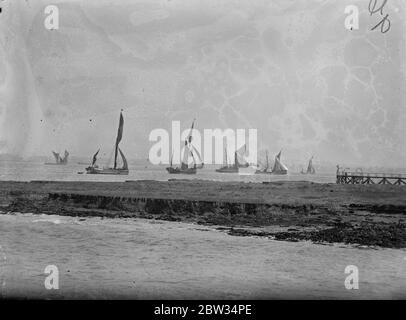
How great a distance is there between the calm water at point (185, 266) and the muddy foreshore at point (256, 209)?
138 cm

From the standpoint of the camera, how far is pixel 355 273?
427 inches

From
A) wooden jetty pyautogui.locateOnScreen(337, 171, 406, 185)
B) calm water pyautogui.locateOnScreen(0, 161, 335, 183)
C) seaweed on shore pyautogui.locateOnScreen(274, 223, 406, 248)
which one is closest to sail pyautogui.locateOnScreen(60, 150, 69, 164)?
calm water pyautogui.locateOnScreen(0, 161, 335, 183)

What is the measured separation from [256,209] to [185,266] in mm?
7090

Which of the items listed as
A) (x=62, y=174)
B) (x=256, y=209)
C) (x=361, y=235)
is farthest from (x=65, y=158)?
(x=62, y=174)

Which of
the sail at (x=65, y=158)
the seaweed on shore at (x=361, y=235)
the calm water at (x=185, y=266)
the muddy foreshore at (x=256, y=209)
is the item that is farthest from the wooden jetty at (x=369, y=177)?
the sail at (x=65, y=158)

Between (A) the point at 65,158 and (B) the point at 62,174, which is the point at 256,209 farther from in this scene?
(B) the point at 62,174

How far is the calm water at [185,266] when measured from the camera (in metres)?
10.3

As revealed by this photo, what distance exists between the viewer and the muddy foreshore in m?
15.1

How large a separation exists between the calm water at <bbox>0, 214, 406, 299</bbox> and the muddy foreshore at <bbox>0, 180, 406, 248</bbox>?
1377 mm

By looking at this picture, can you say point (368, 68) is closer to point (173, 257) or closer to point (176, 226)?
point (173, 257)

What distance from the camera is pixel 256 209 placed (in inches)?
746

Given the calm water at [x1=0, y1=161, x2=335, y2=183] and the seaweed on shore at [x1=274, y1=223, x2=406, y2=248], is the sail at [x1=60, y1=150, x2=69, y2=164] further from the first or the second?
the seaweed on shore at [x1=274, y1=223, x2=406, y2=248]
